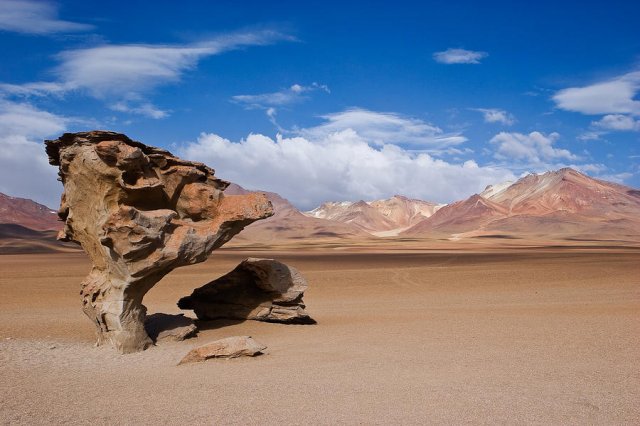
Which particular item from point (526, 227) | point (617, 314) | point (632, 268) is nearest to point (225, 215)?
point (617, 314)

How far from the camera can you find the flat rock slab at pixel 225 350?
39.8ft

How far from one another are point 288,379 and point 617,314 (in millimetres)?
13189

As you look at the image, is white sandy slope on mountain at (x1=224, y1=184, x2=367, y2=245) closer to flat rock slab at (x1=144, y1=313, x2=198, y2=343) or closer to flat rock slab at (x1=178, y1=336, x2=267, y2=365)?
flat rock slab at (x1=144, y1=313, x2=198, y2=343)

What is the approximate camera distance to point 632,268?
34.9m

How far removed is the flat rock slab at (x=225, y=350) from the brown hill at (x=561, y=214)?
12995cm

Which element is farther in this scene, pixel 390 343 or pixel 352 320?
pixel 352 320

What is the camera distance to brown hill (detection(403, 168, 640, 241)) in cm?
13962

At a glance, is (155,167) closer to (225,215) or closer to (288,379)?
(225,215)

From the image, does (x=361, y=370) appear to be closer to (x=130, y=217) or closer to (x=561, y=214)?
(x=130, y=217)

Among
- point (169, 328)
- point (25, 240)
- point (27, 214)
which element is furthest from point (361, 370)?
point (27, 214)

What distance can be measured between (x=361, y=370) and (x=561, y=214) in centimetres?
16031

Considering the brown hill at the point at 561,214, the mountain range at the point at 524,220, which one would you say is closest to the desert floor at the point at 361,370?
the mountain range at the point at 524,220

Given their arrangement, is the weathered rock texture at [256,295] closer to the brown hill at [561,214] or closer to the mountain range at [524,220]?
the mountain range at [524,220]

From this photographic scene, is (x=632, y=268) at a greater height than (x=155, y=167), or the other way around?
(x=155, y=167)
